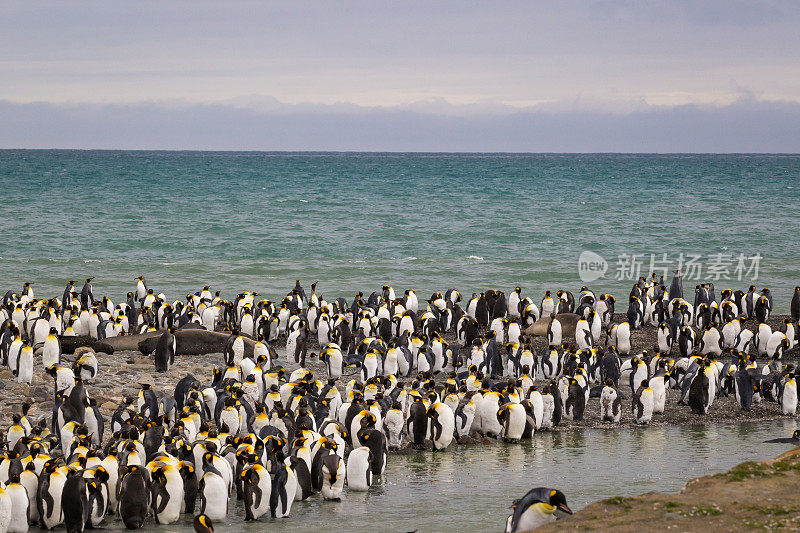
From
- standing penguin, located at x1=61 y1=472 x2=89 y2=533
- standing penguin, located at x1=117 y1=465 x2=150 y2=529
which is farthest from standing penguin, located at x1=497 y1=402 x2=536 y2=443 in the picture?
standing penguin, located at x1=61 y1=472 x2=89 y2=533

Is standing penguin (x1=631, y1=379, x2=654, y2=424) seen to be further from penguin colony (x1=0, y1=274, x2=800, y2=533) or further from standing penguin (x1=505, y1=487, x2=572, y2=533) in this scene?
standing penguin (x1=505, y1=487, x2=572, y2=533)

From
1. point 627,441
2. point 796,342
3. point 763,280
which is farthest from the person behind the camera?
point 763,280

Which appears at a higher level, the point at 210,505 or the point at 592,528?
the point at 592,528

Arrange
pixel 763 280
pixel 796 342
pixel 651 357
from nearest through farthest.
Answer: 1. pixel 651 357
2. pixel 796 342
3. pixel 763 280

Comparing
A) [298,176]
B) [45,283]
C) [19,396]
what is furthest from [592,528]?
[298,176]

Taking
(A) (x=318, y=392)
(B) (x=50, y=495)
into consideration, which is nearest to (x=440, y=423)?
(A) (x=318, y=392)

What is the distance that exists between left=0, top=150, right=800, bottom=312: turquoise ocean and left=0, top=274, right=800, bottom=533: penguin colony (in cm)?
684

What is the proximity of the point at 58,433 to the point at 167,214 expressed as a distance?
1642 inches

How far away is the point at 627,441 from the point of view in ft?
41.3

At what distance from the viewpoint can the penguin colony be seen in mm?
9641

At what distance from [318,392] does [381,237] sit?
2910cm

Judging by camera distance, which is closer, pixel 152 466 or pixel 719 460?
pixel 152 466

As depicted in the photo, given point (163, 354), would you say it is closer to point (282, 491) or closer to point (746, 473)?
point (282, 491)

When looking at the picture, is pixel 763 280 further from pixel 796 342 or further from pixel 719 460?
pixel 719 460
